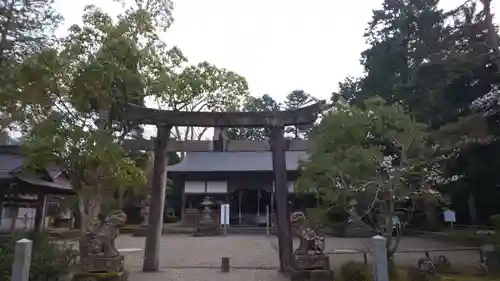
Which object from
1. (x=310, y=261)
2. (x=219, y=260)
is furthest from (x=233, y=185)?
(x=310, y=261)

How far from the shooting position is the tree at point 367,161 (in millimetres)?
10766

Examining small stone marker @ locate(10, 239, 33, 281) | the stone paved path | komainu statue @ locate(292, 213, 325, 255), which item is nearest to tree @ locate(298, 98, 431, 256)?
komainu statue @ locate(292, 213, 325, 255)

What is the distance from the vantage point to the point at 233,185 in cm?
2967

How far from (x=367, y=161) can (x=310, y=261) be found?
326 centimetres

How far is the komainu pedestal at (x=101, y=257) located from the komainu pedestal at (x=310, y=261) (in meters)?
3.81

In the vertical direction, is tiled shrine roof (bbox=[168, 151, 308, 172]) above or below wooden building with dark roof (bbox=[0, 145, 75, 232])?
above

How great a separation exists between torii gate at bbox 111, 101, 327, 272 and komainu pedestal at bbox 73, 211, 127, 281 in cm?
148

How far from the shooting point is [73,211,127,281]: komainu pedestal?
28.1ft

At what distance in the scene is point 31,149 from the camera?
9195 mm

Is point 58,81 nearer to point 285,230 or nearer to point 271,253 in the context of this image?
point 285,230

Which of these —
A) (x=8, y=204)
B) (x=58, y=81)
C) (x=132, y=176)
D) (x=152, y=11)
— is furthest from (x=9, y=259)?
(x=8, y=204)

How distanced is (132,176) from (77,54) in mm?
3206

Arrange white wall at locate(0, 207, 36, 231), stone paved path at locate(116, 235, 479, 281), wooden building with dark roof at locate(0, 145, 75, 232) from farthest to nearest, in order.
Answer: white wall at locate(0, 207, 36, 231) → wooden building with dark roof at locate(0, 145, 75, 232) → stone paved path at locate(116, 235, 479, 281)

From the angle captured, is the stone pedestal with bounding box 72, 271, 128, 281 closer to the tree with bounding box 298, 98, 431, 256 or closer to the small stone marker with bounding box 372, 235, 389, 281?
the small stone marker with bounding box 372, 235, 389, 281
